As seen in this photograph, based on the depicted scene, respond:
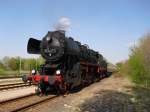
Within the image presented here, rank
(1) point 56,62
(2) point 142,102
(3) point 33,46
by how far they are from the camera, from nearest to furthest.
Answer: (2) point 142,102 < (1) point 56,62 < (3) point 33,46

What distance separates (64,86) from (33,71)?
2158 mm

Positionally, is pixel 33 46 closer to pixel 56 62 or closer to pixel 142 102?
pixel 56 62

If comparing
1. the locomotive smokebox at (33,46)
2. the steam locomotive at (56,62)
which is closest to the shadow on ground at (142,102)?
the steam locomotive at (56,62)

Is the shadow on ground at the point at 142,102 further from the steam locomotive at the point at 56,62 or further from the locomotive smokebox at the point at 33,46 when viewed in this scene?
the locomotive smokebox at the point at 33,46

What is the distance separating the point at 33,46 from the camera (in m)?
18.7

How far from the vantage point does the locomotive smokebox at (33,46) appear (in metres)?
18.2

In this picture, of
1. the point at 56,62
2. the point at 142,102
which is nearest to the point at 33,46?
the point at 56,62

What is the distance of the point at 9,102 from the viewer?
44.7 ft

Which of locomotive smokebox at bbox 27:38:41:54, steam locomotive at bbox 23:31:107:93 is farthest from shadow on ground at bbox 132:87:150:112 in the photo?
locomotive smokebox at bbox 27:38:41:54

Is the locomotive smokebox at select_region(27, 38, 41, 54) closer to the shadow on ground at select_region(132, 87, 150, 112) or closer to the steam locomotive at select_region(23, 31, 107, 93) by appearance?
the steam locomotive at select_region(23, 31, 107, 93)

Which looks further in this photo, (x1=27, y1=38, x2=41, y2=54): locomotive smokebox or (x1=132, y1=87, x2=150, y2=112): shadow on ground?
(x1=27, y1=38, x2=41, y2=54): locomotive smokebox

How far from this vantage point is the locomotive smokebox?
18231mm

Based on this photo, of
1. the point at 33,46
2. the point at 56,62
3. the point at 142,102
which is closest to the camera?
the point at 142,102

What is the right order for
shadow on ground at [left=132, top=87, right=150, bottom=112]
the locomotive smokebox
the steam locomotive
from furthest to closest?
the locomotive smokebox → the steam locomotive → shadow on ground at [left=132, top=87, right=150, bottom=112]
